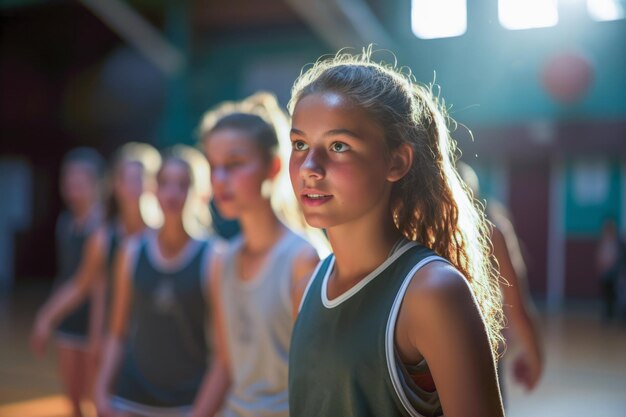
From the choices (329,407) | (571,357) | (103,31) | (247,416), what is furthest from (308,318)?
(103,31)

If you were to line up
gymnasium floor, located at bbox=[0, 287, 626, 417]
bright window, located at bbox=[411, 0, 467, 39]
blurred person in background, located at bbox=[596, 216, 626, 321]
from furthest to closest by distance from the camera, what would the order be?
blurred person in background, located at bbox=[596, 216, 626, 321]
bright window, located at bbox=[411, 0, 467, 39]
gymnasium floor, located at bbox=[0, 287, 626, 417]

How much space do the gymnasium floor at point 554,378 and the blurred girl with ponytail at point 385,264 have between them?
426 centimetres

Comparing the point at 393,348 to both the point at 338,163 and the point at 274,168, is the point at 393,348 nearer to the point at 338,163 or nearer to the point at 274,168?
the point at 338,163

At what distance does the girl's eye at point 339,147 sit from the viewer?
1343 mm

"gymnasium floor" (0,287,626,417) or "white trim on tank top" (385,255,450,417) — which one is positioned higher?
"white trim on tank top" (385,255,450,417)

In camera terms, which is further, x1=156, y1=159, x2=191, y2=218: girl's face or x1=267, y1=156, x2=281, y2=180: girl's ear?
x1=156, y1=159, x2=191, y2=218: girl's face

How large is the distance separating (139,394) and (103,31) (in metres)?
15.1

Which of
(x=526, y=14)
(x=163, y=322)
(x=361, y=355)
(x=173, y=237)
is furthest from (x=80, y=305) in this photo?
(x=526, y=14)

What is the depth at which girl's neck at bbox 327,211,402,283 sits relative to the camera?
1.41m

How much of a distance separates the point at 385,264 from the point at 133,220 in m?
3.57

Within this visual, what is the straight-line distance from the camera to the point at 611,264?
38.8 feet

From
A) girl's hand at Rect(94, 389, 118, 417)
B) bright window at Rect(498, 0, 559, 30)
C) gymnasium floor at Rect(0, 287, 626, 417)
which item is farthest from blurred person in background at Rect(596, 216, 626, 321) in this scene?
girl's hand at Rect(94, 389, 118, 417)

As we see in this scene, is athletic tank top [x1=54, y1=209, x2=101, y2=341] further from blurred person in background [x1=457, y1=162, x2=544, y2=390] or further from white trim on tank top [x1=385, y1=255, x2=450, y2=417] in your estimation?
white trim on tank top [x1=385, y1=255, x2=450, y2=417]

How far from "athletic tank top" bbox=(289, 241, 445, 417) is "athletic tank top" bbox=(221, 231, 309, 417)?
760 millimetres
